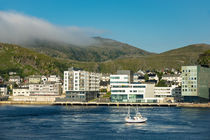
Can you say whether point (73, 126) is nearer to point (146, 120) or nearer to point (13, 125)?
point (13, 125)

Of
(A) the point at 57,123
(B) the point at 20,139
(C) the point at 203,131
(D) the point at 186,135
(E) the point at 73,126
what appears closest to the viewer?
(B) the point at 20,139

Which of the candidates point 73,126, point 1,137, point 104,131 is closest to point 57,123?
point 73,126

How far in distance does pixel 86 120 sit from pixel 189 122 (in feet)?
108

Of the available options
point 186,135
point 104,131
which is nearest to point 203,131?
point 186,135

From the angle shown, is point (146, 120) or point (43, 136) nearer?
point (43, 136)

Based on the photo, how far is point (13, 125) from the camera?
11819cm

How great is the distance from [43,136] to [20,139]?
6512 millimetres

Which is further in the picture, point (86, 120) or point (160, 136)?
point (86, 120)

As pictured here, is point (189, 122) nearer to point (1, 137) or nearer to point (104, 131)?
point (104, 131)

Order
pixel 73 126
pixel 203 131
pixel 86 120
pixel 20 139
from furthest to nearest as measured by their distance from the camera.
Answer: pixel 86 120
pixel 73 126
pixel 203 131
pixel 20 139

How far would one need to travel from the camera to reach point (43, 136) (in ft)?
315

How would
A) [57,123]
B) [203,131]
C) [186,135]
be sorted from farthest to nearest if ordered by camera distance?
[57,123]
[203,131]
[186,135]

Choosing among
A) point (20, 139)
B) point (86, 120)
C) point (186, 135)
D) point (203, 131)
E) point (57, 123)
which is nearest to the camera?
point (20, 139)

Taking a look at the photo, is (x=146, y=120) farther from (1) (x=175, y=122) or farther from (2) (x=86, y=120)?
(2) (x=86, y=120)
